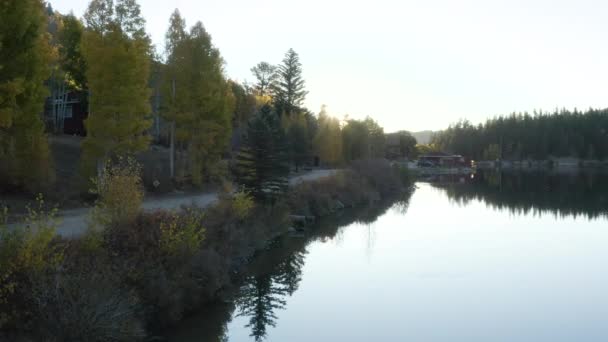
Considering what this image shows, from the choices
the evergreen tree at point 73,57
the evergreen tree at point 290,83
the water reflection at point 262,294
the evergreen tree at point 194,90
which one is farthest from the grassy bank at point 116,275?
the evergreen tree at point 290,83

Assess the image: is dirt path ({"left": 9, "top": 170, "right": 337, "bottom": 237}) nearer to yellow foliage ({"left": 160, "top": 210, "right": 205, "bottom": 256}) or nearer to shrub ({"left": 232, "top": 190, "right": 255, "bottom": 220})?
shrub ({"left": 232, "top": 190, "right": 255, "bottom": 220})

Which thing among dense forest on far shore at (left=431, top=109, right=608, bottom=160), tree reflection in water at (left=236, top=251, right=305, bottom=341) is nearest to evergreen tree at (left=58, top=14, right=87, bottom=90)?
tree reflection in water at (left=236, top=251, right=305, bottom=341)

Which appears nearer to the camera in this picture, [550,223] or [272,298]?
[272,298]

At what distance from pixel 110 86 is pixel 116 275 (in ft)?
46.6

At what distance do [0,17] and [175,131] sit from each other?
54.5 ft

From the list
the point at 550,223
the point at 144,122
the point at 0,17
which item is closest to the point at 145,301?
the point at 0,17

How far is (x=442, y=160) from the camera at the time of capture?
4692 inches

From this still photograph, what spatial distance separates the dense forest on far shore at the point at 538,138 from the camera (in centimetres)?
14488

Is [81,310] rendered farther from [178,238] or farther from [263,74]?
[263,74]

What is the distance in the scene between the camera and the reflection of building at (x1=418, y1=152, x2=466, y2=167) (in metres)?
117

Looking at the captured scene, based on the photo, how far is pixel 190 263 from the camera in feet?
48.7

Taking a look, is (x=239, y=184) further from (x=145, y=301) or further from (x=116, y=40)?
(x=145, y=301)

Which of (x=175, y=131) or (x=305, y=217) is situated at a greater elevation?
(x=175, y=131)

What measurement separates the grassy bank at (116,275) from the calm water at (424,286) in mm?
957
